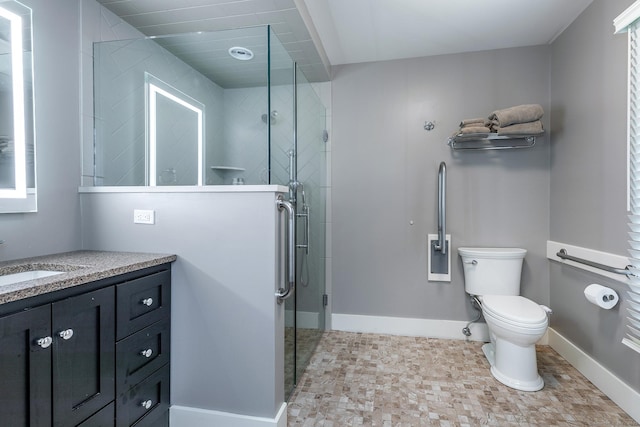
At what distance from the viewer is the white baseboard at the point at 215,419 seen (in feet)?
4.76

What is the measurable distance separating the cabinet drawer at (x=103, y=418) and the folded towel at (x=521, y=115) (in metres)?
2.81

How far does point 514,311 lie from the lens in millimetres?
1916

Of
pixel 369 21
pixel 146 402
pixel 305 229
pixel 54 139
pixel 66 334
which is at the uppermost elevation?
pixel 369 21

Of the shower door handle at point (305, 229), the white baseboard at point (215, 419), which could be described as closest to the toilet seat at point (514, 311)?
the shower door handle at point (305, 229)

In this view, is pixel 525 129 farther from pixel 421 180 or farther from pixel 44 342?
pixel 44 342

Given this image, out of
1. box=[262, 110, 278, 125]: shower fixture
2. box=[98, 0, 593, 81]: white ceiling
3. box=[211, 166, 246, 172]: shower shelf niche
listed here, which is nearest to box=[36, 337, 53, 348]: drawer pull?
box=[211, 166, 246, 172]: shower shelf niche

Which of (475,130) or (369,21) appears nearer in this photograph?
(369,21)

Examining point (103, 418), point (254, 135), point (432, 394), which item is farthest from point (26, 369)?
point (432, 394)

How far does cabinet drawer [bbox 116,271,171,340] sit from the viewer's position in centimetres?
125

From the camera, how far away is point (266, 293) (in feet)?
4.74

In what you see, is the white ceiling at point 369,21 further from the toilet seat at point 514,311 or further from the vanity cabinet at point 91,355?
the toilet seat at point 514,311

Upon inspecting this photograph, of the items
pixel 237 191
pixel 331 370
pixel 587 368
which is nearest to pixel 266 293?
pixel 237 191

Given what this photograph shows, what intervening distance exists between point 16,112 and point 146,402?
1.46 meters

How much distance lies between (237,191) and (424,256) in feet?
6.00
